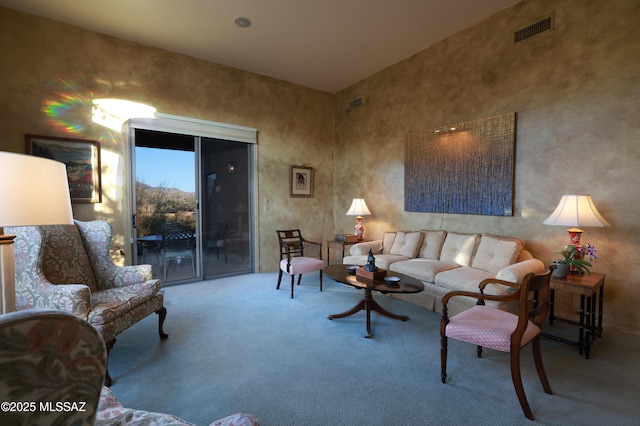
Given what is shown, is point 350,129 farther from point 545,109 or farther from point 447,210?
point 545,109

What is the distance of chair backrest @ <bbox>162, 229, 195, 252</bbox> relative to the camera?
451 cm

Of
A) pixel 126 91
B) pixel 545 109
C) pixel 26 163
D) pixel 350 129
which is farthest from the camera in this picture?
pixel 350 129

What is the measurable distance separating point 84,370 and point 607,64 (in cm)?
429

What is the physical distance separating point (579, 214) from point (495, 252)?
0.89 m

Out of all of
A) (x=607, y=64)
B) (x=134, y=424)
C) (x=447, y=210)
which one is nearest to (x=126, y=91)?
(x=134, y=424)

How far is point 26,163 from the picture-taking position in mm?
1247

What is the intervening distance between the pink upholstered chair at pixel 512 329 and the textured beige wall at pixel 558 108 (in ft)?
4.38

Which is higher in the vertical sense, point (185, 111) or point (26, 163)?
point (185, 111)

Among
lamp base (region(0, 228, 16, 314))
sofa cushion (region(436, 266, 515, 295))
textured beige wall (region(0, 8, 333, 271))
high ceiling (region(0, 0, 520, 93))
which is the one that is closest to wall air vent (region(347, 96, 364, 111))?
textured beige wall (region(0, 8, 333, 271))

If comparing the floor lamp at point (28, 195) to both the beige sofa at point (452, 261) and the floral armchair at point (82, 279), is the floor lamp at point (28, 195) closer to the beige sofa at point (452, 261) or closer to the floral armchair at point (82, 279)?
the floral armchair at point (82, 279)

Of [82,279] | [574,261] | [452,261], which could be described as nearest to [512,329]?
[574,261]

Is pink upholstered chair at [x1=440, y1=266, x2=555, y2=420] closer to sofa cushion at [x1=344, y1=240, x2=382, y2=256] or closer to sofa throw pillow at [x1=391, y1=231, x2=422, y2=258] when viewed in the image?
sofa throw pillow at [x1=391, y1=231, x2=422, y2=258]

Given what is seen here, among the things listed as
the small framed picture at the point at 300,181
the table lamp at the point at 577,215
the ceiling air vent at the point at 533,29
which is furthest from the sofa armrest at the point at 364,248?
the ceiling air vent at the point at 533,29

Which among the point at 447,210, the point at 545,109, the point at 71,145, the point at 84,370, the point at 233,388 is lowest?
the point at 233,388
